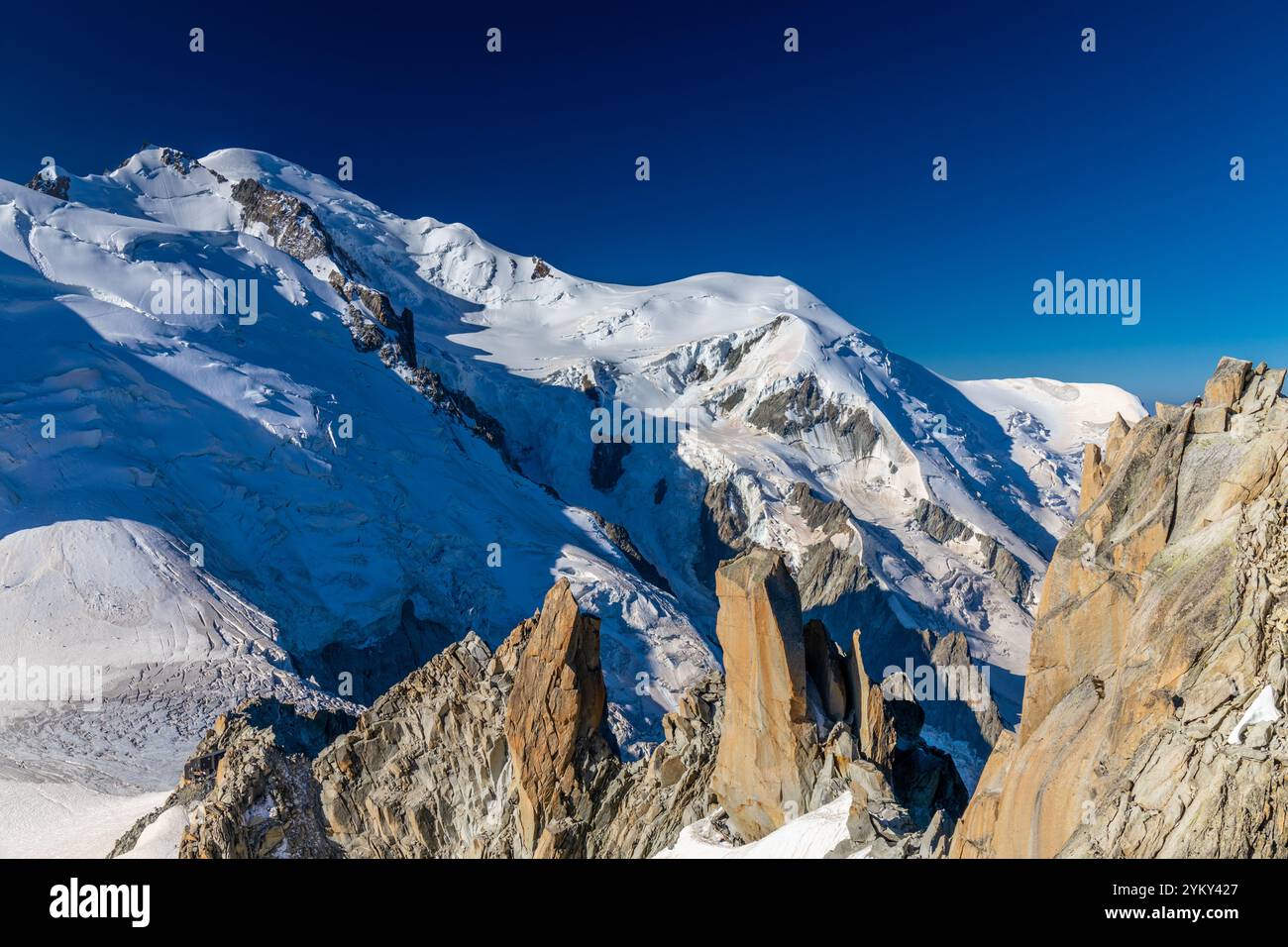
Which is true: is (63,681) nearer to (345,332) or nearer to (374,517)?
(374,517)

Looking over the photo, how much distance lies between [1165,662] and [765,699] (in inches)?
422

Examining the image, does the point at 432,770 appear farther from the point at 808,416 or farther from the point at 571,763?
the point at 808,416

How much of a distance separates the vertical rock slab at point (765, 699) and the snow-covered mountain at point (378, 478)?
1596 inches

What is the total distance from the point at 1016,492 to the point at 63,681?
149882 mm

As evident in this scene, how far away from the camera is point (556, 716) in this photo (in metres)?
29.0

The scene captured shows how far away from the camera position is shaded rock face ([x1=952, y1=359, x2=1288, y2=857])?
11258mm

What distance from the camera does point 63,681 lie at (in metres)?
57.4

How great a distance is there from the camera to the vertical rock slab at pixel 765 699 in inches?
863

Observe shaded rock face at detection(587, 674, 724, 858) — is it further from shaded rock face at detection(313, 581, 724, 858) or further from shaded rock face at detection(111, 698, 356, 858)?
shaded rock face at detection(111, 698, 356, 858)

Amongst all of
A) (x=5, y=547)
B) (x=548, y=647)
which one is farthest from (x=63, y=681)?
(x=548, y=647)

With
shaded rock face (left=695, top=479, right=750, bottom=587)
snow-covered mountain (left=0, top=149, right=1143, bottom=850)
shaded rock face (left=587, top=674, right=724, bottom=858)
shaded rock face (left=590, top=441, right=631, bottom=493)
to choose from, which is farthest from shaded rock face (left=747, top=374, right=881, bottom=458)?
shaded rock face (left=587, top=674, right=724, bottom=858)

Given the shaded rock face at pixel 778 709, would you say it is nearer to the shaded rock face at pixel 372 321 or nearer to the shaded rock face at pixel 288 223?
the shaded rock face at pixel 372 321

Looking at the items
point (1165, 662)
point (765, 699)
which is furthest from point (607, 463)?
point (1165, 662)

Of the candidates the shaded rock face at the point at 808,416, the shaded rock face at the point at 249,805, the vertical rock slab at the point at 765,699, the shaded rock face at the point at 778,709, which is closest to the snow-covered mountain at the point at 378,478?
the shaded rock face at the point at 808,416
